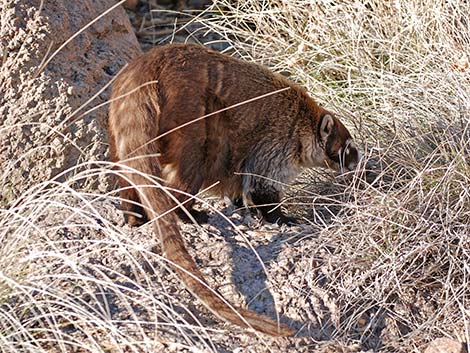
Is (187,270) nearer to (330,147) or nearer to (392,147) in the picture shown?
(392,147)

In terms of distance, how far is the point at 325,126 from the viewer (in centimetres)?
648

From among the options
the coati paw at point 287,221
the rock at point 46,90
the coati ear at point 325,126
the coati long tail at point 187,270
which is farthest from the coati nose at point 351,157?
the coati long tail at point 187,270

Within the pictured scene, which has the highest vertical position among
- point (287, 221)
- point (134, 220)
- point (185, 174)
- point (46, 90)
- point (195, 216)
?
point (46, 90)

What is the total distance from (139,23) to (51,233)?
5149 millimetres

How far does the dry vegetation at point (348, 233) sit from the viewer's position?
14.9 feet

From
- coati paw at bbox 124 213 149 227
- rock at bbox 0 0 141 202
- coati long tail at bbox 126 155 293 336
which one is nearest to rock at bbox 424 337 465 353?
coati long tail at bbox 126 155 293 336

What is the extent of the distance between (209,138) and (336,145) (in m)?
1.10

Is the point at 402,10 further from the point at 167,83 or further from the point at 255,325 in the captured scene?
the point at 255,325

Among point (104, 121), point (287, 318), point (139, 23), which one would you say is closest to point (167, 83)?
point (104, 121)

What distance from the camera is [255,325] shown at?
15.3 feet

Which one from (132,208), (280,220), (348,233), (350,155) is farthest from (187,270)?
(350,155)

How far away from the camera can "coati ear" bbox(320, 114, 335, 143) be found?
646 centimetres

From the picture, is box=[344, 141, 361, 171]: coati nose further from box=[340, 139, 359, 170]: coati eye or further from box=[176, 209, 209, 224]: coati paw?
box=[176, 209, 209, 224]: coati paw

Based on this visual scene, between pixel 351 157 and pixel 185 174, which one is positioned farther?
pixel 351 157
